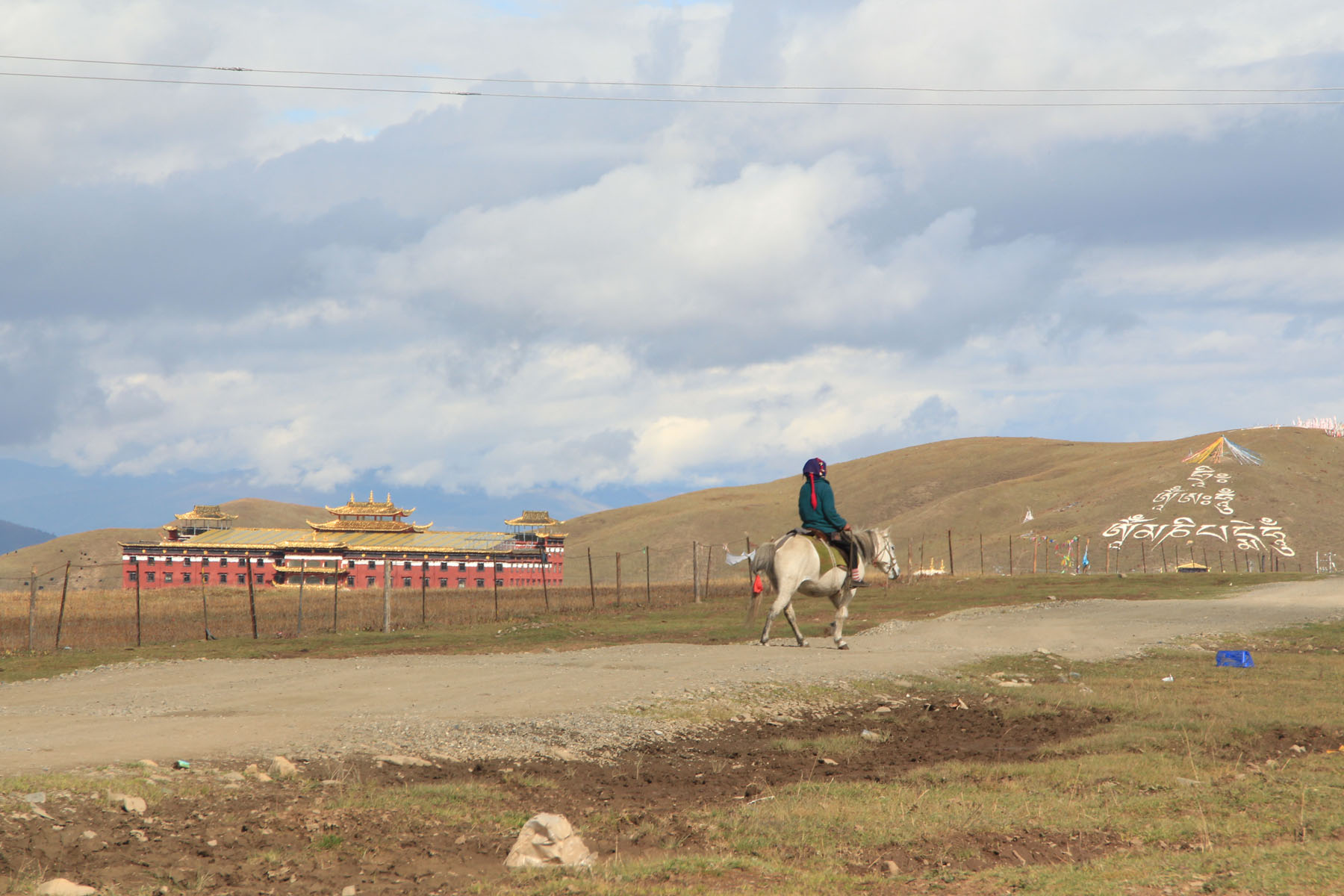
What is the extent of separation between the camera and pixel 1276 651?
86.4 ft

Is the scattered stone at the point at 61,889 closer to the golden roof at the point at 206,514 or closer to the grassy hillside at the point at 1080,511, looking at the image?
the grassy hillside at the point at 1080,511

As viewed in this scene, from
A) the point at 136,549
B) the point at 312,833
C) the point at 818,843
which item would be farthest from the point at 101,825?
the point at 136,549

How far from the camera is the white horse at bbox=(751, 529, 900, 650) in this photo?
23625 millimetres

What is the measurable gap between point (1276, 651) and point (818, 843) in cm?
2131

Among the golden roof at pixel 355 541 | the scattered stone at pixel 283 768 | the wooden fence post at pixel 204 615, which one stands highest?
the golden roof at pixel 355 541

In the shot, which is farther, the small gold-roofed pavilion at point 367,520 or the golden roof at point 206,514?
the golden roof at point 206,514

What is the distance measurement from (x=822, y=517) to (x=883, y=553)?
2073 mm

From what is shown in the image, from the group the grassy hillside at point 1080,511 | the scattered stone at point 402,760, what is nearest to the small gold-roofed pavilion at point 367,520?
the grassy hillside at point 1080,511

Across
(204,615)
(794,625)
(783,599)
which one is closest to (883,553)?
(794,625)

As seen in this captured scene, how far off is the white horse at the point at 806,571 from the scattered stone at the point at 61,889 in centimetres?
1665

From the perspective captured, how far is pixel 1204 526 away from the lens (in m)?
103

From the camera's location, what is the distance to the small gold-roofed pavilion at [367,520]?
123m

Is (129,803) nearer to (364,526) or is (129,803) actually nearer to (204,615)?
(204,615)

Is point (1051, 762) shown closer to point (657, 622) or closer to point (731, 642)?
point (731, 642)
